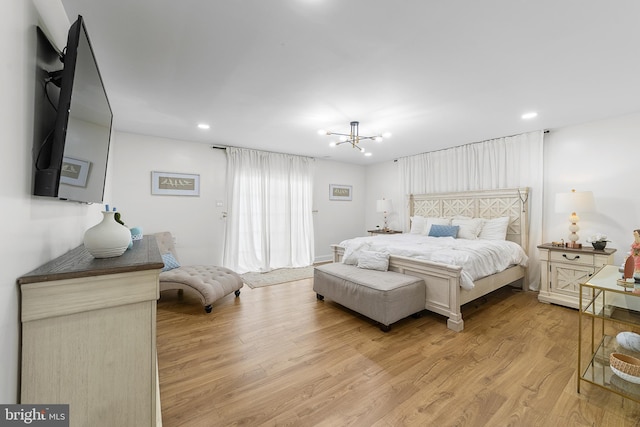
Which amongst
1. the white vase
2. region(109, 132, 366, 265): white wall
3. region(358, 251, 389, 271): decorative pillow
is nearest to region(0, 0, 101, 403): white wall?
the white vase

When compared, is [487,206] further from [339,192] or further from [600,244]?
[339,192]

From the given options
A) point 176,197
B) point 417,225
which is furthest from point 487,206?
point 176,197

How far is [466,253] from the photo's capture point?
287 cm

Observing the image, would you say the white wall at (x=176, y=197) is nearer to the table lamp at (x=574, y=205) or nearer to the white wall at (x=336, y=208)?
the white wall at (x=336, y=208)

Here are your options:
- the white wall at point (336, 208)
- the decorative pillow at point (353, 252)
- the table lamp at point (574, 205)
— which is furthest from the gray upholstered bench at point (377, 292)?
the white wall at point (336, 208)

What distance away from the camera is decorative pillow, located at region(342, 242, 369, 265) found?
11.4 feet

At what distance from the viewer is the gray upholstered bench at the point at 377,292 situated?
8.28ft

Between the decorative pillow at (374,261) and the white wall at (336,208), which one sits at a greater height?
the white wall at (336,208)

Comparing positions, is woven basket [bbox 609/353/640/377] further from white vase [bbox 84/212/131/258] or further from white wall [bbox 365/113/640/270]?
white vase [bbox 84/212/131/258]

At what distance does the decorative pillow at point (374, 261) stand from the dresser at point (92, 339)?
251cm

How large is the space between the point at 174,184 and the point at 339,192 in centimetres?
354

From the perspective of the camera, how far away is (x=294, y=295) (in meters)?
3.66

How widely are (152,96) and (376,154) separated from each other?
4007 mm

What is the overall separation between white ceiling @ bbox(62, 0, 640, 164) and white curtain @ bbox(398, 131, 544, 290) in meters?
0.51
